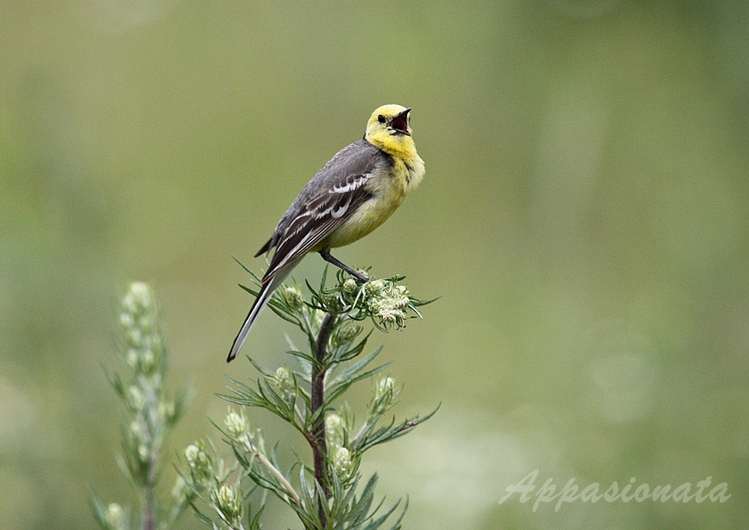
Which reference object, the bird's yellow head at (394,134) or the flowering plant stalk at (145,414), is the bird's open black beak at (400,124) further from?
the flowering plant stalk at (145,414)

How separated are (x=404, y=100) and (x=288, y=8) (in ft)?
3.59

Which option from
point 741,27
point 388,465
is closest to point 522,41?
point 741,27

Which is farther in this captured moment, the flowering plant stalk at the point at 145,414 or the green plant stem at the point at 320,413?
the flowering plant stalk at the point at 145,414

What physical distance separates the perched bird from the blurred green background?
20cm

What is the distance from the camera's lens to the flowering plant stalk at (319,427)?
1.14 meters

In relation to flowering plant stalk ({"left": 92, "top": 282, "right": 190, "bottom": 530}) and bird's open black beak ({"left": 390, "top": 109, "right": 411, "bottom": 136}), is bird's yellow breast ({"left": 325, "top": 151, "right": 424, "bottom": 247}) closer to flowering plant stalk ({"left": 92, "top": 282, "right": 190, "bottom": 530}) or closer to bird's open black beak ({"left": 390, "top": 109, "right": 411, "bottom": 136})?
bird's open black beak ({"left": 390, "top": 109, "right": 411, "bottom": 136})

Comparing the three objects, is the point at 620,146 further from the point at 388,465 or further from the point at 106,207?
the point at 106,207

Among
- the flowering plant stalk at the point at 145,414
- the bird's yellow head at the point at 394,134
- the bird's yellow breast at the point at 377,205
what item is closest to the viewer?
the flowering plant stalk at the point at 145,414

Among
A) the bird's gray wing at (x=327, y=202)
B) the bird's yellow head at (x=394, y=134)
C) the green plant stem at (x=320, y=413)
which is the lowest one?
the green plant stem at (x=320, y=413)

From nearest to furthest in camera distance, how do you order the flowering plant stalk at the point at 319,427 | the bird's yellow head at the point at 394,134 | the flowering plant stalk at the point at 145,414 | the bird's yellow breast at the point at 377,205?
the flowering plant stalk at the point at 319,427 → the flowering plant stalk at the point at 145,414 → the bird's yellow breast at the point at 377,205 → the bird's yellow head at the point at 394,134

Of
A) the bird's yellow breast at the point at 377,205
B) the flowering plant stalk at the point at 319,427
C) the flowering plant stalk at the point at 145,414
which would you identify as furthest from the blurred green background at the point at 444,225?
the flowering plant stalk at the point at 319,427

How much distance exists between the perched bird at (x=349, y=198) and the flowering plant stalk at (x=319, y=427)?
0.99m

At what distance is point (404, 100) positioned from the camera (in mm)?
4777

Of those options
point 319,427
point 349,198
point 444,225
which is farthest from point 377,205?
point 444,225
